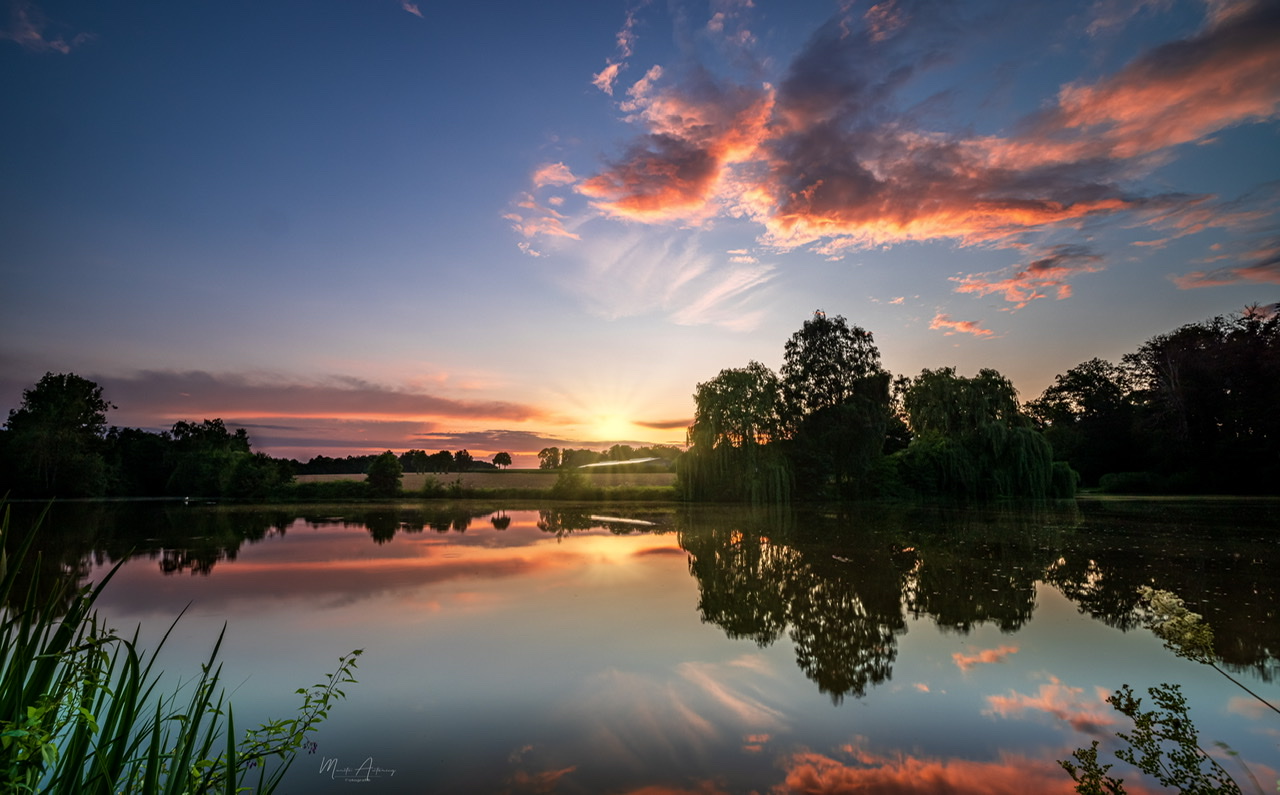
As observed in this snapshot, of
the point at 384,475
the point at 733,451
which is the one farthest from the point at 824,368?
the point at 384,475

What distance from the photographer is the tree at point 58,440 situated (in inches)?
1686

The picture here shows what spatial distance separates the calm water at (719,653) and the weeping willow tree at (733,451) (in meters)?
17.5

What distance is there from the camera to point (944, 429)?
128 ft

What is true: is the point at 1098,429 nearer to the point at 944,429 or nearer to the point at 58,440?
the point at 944,429

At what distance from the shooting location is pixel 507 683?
19.7ft

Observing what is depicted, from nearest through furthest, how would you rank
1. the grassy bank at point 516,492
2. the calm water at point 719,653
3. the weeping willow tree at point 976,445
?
the calm water at point 719,653, the weeping willow tree at point 976,445, the grassy bank at point 516,492

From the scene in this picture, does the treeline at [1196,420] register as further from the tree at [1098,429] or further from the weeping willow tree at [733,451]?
the weeping willow tree at [733,451]

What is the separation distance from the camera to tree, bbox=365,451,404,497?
1671 inches

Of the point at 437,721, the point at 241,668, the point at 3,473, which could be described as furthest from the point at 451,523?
the point at 3,473

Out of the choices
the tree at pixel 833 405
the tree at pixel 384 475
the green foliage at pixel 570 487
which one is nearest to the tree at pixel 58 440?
the tree at pixel 384 475

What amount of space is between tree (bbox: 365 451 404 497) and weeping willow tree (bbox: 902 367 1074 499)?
36187 mm

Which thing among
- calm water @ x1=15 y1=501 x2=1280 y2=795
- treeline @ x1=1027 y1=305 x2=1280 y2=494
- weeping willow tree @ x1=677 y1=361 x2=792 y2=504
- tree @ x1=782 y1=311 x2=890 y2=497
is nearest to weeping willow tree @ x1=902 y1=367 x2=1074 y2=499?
tree @ x1=782 y1=311 x2=890 y2=497

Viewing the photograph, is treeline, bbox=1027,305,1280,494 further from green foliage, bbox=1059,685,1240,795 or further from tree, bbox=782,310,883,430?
green foliage, bbox=1059,685,1240,795

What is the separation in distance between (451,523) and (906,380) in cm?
4089
